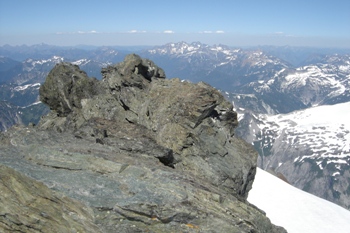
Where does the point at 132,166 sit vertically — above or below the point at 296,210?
above

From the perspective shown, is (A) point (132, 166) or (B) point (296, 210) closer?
(A) point (132, 166)

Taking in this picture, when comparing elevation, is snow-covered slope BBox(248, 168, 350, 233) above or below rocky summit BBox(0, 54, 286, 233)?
below

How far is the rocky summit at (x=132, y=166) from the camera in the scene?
534 inches

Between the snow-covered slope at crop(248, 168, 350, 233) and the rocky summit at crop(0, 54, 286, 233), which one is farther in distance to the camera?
the snow-covered slope at crop(248, 168, 350, 233)

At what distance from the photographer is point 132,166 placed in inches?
701

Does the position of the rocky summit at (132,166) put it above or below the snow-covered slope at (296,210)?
above

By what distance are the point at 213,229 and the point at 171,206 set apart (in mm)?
2383

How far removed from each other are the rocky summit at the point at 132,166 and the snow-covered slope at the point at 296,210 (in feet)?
79.2

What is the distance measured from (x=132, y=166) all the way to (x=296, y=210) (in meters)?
42.9

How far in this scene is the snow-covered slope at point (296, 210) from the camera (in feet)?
150

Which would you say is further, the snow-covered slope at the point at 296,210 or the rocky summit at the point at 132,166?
the snow-covered slope at the point at 296,210

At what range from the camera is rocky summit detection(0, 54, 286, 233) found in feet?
44.5

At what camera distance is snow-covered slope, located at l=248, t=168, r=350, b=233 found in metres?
45.7

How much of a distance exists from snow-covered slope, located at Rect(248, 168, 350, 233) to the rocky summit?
951 inches
